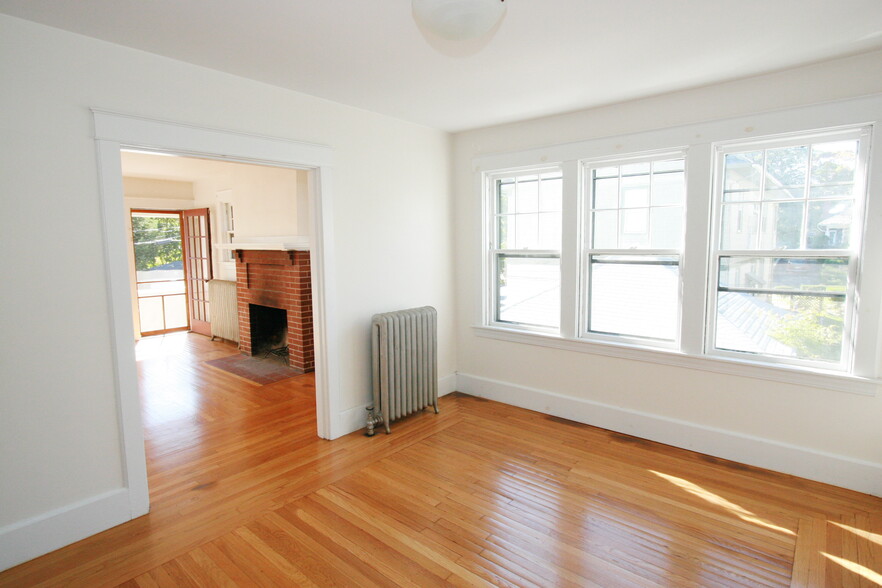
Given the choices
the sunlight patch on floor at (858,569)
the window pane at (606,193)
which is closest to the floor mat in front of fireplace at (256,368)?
the window pane at (606,193)

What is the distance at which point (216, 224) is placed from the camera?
7.33 meters

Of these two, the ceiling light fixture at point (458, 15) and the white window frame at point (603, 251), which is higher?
the ceiling light fixture at point (458, 15)

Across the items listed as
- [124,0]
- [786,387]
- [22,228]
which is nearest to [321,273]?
[22,228]

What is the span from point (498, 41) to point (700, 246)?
80.7 inches

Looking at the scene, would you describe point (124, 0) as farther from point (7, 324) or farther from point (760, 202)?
point (760, 202)

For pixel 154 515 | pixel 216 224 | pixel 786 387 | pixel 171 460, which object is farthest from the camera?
pixel 216 224

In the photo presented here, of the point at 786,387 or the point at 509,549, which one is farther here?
the point at 786,387

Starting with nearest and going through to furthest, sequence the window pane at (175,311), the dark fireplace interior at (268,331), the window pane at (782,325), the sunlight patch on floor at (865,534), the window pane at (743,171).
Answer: the sunlight patch on floor at (865,534), the window pane at (782,325), the window pane at (743,171), the dark fireplace interior at (268,331), the window pane at (175,311)

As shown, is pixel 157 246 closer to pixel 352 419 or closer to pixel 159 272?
pixel 159 272

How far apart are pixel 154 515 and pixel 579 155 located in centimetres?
388

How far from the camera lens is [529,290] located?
4.29 metres

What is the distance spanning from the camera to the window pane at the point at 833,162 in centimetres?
279

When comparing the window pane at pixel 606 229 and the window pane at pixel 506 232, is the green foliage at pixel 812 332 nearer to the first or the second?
the window pane at pixel 606 229

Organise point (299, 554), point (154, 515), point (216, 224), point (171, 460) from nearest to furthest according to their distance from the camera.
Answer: point (299, 554), point (154, 515), point (171, 460), point (216, 224)
